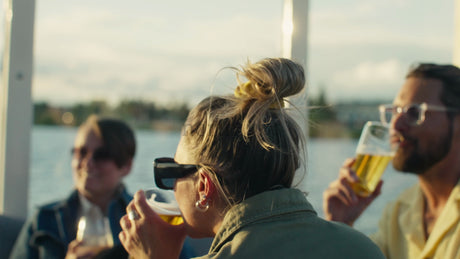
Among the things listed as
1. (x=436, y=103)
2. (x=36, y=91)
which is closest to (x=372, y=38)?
(x=436, y=103)

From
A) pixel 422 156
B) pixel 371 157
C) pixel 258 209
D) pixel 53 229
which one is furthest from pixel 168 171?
pixel 53 229

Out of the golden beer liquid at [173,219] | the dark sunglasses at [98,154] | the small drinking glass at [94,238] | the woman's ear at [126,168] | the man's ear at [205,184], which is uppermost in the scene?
the man's ear at [205,184]

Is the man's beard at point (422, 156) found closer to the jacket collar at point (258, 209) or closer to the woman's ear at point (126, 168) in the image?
the jacket collar at point (258, 209)

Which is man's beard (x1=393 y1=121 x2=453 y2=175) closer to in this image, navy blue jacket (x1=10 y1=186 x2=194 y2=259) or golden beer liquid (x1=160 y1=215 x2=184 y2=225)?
golden beer liquid (x1=160 y1=215 x2=184 y2=225)

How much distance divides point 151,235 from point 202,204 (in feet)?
0.66

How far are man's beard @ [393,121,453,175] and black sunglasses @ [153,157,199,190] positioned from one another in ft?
3.97

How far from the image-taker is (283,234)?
990mm

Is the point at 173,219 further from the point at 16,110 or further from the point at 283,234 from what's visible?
the point at 16,110

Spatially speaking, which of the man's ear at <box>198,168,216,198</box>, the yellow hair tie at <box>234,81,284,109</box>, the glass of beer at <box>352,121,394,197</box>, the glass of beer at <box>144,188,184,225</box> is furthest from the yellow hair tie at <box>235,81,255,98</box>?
the glass of beer at <box>352,121,394,197</box>

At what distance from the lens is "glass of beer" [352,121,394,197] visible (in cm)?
182

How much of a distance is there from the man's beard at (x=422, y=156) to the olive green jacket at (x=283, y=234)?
42.8 inches

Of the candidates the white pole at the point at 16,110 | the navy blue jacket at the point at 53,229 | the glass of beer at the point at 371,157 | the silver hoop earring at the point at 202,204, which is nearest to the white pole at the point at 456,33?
the glass of beer at the point at 371,157

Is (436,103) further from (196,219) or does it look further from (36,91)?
(36,91)

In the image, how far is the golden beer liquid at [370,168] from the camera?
5.98ft
